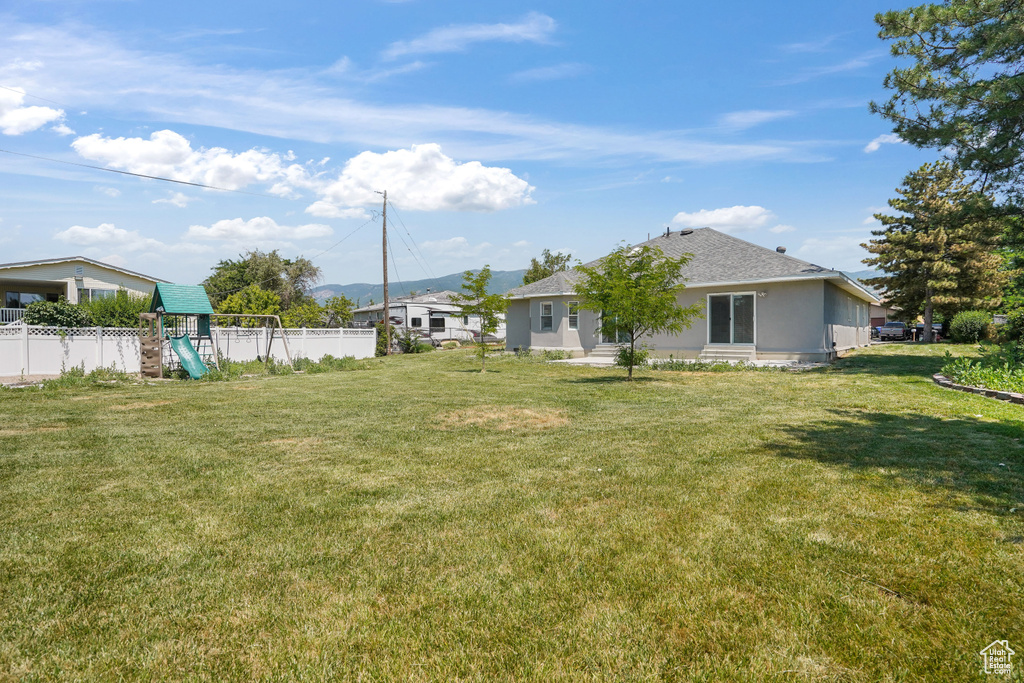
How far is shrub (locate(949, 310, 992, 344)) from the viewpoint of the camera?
1118 inches

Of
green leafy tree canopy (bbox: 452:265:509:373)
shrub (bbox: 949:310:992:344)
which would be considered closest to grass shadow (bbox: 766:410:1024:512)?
green leafy tree canopy (bbox: 452:265:509:373)

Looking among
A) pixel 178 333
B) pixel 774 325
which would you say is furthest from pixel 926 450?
pixel 178 333

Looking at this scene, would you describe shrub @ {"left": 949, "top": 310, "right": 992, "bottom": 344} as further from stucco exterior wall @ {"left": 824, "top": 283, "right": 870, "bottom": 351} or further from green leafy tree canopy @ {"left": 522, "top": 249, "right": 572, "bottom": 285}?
green leafy tree canopy @ {"left": 522, "top": 249, "right": 572, "bottom": 285}

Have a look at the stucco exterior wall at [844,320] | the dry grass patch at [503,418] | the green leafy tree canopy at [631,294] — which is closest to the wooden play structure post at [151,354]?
the dry grass patch at [503,418]

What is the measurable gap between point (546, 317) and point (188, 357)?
14946 mm

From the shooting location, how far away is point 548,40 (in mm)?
13047

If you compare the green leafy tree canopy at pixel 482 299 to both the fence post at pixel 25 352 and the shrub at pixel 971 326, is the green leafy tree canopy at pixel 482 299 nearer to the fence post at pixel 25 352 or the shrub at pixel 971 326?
the fence post at pixel 25 352

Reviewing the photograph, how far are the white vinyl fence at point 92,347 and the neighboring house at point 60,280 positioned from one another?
40.3ft

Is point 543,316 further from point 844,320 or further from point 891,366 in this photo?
point 891,366

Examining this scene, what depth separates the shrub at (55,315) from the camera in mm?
20906

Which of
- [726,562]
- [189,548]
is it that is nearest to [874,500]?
[726,562]

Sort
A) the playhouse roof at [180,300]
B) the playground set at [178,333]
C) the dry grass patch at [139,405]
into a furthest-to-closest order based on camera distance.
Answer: the playhouse roof at [180,300] < the playground set at [178,333] < the dry grass patch at [139,405]

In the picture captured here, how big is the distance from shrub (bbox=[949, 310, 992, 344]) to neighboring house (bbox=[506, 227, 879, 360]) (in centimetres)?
923

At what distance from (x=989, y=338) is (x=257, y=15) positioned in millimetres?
34554
